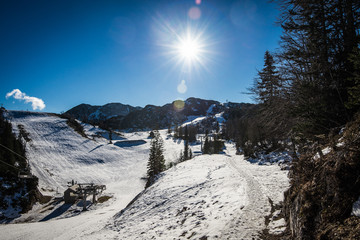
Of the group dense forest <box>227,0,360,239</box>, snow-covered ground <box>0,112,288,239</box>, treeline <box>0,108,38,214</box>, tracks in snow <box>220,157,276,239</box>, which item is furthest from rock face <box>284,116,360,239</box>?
treeline <box>0,108,38,214</box>

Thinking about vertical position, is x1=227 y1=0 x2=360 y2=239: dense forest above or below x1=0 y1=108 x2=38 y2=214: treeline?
above

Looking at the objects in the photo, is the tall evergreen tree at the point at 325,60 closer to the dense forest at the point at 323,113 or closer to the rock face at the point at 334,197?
the dense forest at the point at 323,113

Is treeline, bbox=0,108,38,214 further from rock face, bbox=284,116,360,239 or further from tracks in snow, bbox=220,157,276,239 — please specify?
rock face, bbox=284,116,360,239

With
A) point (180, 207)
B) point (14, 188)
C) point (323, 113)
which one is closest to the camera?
point (323, 113)

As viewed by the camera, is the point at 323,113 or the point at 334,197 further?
the point at 323,113

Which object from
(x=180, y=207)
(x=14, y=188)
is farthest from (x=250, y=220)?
(x=14, y=188)

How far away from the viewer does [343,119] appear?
5984mm

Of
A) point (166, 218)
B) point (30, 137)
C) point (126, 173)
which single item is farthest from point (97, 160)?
point (166, 218)

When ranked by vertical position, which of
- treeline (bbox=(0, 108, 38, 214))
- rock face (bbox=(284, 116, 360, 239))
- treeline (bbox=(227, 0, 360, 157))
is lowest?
treeline (bbox=(0, 108, 38, 214))

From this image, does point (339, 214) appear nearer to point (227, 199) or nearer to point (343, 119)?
point (343, 119)

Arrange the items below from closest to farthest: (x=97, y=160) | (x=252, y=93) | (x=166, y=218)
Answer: (x=166, y=218) → (x=252, y=93) → (x=97, y=160)

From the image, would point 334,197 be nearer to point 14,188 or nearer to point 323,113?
point 323,113

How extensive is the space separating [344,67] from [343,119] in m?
2.17

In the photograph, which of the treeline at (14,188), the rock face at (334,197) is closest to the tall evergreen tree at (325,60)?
the rock face at (334,197)
